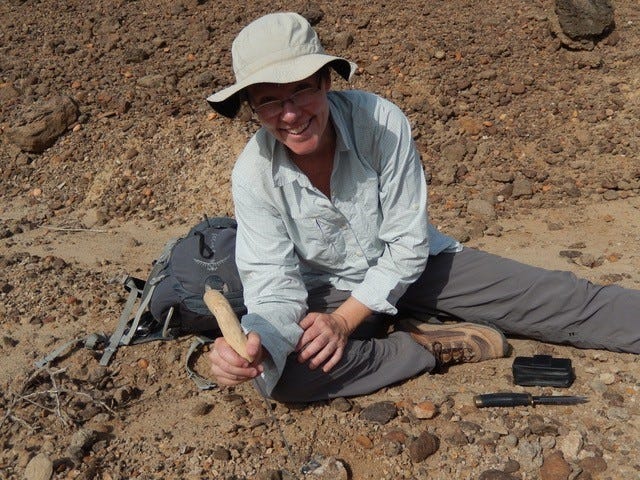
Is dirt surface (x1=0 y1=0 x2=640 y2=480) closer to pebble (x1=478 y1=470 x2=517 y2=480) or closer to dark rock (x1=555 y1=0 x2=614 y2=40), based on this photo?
pebble (x1=478 y1=470 x2=517 y2=480)

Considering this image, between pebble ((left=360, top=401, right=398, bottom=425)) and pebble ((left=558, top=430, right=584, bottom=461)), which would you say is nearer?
pebble ((left=558, top=430, right=584, bottom=461))

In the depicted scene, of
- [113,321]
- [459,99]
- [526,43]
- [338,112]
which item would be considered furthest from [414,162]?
[526,43]

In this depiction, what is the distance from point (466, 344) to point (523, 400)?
0.40m

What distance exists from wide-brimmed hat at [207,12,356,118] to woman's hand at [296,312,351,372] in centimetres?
91

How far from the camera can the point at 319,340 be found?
3.05m

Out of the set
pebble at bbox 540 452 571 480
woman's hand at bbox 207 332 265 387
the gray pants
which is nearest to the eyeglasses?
woman's hand at bbox 207 332 265 387

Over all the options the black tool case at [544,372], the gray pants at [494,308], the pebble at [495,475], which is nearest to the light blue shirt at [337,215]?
the gray pants at [494,308]

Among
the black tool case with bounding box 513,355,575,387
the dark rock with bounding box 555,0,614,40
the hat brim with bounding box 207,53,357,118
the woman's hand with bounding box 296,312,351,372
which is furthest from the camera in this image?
the dark rock with bounding box 555,0,614,40

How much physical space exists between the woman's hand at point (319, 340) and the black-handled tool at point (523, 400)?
2.12 ft

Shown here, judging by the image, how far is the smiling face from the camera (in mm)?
2791

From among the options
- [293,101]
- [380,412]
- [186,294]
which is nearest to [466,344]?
[380,412]

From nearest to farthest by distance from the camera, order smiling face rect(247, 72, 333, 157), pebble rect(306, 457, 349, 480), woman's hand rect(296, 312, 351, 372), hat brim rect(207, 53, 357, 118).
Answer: hat brim rect(207, 53, 357, 118), smiling face rect(247, 72, 333, 157), pebble rect(306, 457, 349, 480), woman's hand rect(296, 312, 351, 372)

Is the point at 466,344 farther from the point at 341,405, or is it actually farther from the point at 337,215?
the point at 337,215

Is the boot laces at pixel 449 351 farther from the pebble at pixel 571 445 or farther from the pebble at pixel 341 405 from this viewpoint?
the pebble at pixel 571 445
